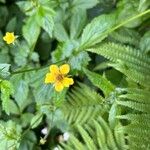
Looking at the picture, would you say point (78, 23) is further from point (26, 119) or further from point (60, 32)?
point (26, 119)

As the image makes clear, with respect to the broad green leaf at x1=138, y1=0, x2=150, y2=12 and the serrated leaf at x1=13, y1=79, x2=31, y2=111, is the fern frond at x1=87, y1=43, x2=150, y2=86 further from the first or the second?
the serrated leaf at x1=13, y1=79, x2=31, y2=111

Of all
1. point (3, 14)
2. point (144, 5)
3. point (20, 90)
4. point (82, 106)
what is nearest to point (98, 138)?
point (82, 106)

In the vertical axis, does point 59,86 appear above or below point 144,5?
below

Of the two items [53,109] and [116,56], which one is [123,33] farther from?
[53,109]

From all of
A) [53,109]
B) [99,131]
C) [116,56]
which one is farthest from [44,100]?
[116,56]

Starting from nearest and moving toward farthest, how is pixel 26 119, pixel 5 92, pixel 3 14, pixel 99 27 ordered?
pixel 5 92, pixel 99 27, pixel 26 119, pixel 3 14

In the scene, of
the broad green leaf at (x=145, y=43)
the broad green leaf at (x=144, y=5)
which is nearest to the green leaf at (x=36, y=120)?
the broad green leaf at (x=145, y=43)

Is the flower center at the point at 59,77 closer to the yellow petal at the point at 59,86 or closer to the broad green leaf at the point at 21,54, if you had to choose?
the yellow petal at the point at 59,86
